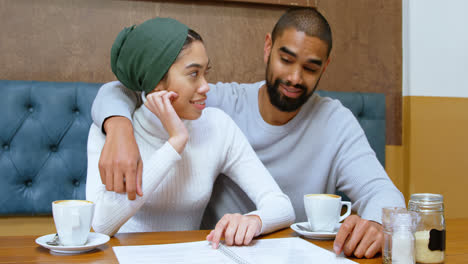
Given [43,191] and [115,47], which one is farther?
[43,191]

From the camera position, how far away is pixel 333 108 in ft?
4.81

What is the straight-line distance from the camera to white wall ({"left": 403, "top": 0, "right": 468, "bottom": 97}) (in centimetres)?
205

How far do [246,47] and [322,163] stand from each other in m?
0.70

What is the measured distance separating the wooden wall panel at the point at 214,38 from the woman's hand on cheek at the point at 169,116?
2.36 ft

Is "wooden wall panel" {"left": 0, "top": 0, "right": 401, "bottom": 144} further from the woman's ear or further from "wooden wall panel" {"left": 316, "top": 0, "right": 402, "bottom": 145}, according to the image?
the woman's ear

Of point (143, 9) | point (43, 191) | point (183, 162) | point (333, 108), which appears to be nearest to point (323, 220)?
point (183, 162)

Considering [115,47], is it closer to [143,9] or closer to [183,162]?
[183,162]

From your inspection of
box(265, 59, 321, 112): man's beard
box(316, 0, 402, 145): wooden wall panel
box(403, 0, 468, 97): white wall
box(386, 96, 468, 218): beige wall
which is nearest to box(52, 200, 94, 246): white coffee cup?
box(265, 59, 321, 112): man's beard

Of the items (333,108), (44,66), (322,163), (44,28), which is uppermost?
(44,28)

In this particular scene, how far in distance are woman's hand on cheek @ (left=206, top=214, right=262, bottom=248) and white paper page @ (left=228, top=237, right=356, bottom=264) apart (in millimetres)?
19

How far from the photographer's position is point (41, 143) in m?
1.55

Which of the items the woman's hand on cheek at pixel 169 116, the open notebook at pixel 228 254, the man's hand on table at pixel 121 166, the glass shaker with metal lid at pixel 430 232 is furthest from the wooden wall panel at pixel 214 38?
the glass shaker with metal lid at pixel 430 232

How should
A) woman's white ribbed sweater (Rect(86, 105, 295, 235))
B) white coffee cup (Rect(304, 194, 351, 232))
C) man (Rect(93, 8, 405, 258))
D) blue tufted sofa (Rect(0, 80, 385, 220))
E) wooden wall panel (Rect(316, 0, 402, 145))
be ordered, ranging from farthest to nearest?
1. wooden wall panel (Rect(316, 0, 402, 145))
2. blue tufted sofa (Rect(0, 80, 385, 220))
3. man (Rect(93, 8, 405, 258))
4. woman's white ribbed sweater (Rect(86, 105, 295, 235))
5. white coffee cup (Rect(304, 194, 351, 232))

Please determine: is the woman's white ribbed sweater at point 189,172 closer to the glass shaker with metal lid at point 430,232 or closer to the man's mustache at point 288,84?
the man's mustache at point 288,84
